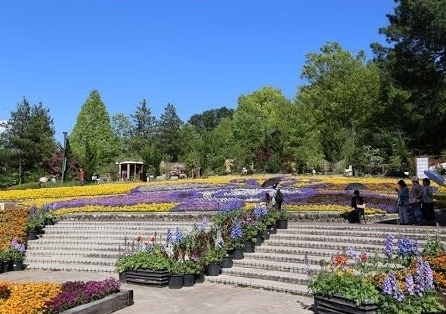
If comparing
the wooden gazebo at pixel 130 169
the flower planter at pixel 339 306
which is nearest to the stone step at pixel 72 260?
the flower planter at pixel 339 306

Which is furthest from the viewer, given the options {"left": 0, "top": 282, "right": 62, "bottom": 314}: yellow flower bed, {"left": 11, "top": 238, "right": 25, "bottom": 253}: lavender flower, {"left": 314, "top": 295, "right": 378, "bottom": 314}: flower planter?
{"left": 11, "top": 238, "right": 25, "bottom": 253}: lavender flower

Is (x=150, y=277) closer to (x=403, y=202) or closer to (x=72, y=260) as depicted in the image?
(x=72, y=260)

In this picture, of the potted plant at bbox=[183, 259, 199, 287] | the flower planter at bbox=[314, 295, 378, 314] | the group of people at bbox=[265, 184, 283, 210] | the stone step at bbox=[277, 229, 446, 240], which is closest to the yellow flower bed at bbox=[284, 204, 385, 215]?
the group of people at bbox=[265, 184, 283, 210]

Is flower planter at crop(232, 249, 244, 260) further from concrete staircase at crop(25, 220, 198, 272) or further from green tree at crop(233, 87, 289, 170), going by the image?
green tree at crop(233, 87, 289, 170)

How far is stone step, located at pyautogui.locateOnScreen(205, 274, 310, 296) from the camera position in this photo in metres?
11.0

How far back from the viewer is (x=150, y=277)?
1206 cm

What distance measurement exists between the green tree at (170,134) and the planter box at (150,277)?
67467 millimetres

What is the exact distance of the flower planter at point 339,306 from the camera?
802 cm

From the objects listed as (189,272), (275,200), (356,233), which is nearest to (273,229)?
(356,233)

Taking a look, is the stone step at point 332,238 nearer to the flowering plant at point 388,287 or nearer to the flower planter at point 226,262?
the flower planter at point 226,262

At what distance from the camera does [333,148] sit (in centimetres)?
4662

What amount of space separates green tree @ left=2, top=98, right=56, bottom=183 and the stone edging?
48.4 m

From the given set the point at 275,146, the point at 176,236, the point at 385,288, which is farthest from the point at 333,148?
the point at 385,288

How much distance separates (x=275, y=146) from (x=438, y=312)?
45591 mm
